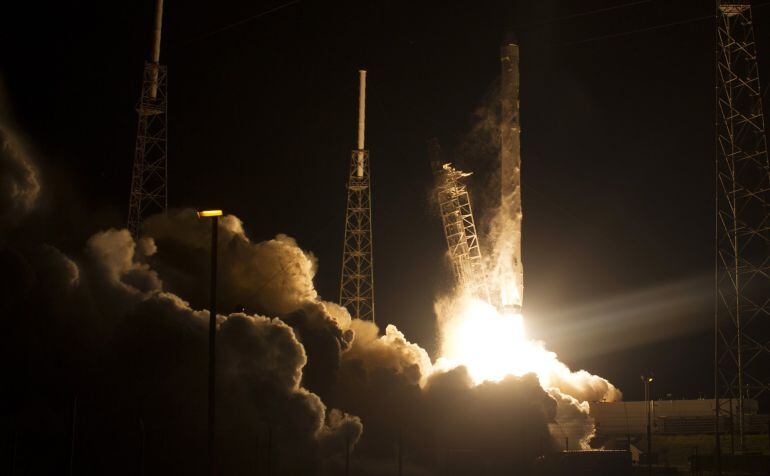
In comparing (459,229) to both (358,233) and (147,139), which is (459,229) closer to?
(358,233)

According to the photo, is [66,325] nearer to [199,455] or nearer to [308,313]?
[199,455]

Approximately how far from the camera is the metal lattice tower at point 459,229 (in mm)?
77500

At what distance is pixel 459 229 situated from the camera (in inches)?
3086

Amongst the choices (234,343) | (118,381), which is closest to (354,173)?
(234,343)

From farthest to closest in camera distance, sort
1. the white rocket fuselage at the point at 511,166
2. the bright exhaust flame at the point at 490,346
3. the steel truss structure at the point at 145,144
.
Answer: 1. the bright exhaust flame at the point at 490,346
2. the white rocket fuselage at the point at 511,166
3. the steel truss structure at the point at 145,144

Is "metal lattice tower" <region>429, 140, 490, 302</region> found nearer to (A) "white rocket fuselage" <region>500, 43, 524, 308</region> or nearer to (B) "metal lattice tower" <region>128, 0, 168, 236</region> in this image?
(A) "white rocket fuselage" <region>500, 43, 524, 308</region>

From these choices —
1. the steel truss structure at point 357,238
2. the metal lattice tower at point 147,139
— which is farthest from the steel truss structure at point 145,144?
the steel truss structure at point 357,238

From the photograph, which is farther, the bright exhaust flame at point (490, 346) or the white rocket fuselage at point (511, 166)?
the bright exhaust flame at point (490, 346)

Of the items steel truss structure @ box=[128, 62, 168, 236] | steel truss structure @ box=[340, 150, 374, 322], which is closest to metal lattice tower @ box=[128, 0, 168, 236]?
steel truss structure @ box=[128, 62, 168, 236]

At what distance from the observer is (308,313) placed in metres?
61.8

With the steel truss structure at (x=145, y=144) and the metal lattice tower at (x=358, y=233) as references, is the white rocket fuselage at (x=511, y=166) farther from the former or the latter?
the steel truss structure at (x=145, y=144)

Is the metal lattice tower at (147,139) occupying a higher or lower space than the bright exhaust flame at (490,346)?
higher

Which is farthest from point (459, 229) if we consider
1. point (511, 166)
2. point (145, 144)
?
point (145, 144)

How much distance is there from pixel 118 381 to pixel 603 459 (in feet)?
83.8
